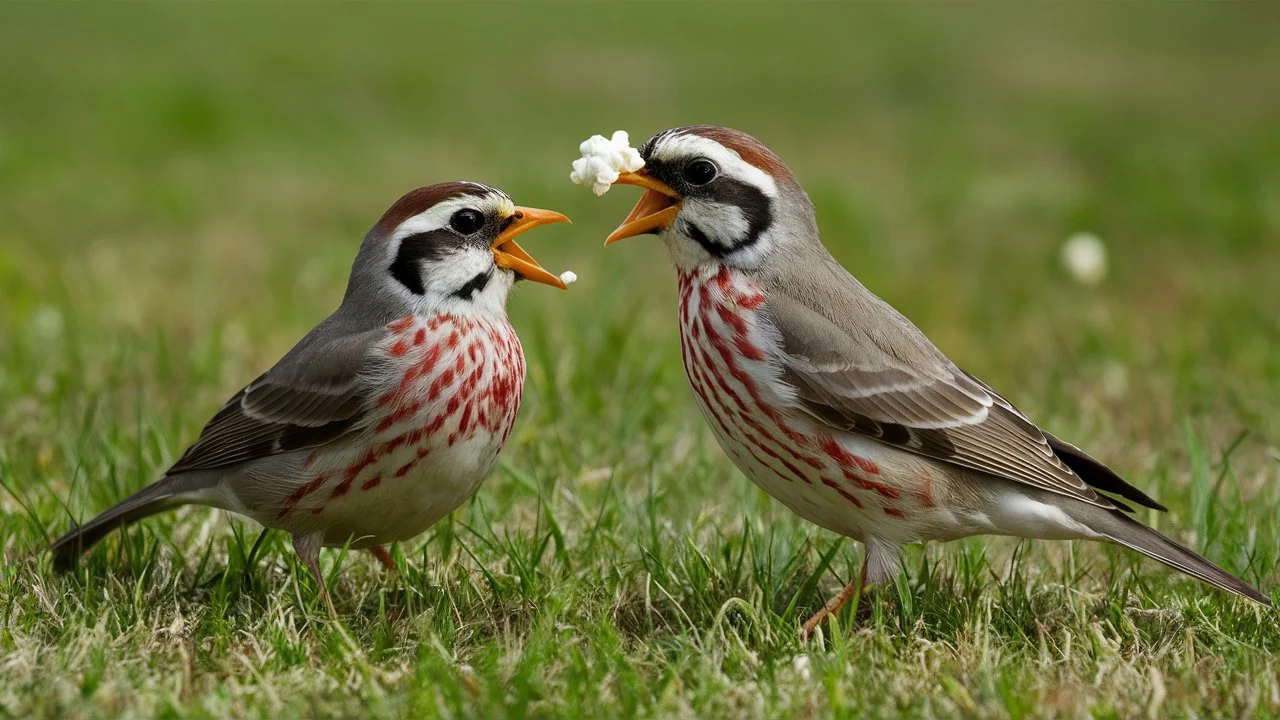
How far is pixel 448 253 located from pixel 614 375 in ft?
7.47

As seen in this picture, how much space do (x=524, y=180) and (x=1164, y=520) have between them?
25.1 ft

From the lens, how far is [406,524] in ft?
16.1

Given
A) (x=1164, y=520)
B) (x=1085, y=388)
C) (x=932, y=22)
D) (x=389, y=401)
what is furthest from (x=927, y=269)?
(x=932, y=22)

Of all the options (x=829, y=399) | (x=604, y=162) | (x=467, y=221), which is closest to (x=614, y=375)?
(x=467, y=221)

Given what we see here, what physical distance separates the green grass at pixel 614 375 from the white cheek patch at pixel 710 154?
1279 millimetres

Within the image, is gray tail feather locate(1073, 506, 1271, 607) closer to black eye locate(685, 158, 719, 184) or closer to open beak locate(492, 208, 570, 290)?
black eye locate(685, 158, 719, 184)

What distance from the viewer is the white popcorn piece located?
195 inches

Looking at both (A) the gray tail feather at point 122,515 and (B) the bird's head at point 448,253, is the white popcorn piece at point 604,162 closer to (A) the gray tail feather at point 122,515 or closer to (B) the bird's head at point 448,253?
(B) the bird's head at point 448,253

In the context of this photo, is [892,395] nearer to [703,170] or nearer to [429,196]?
[703,170]

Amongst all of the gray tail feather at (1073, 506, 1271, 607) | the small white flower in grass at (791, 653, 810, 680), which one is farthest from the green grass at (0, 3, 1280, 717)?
the gray tail feather at (1073, 506, 1271, 607)

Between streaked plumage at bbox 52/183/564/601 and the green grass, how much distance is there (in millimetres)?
214

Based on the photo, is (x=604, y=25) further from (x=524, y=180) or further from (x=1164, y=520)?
(x=1164, y=520)

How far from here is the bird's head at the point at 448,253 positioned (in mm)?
5160

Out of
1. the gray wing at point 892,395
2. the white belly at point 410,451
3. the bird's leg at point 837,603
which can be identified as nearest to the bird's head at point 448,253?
the white belly at point 410,451
